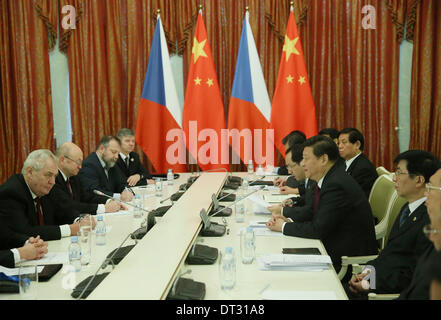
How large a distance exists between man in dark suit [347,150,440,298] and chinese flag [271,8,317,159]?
3.58m

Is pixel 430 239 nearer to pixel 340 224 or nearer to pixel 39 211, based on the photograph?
pixel 340 224

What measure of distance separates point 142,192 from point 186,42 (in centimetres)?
276

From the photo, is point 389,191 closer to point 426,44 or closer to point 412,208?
point 412,208

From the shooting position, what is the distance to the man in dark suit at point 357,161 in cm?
432

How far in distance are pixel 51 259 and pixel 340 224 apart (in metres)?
1.79

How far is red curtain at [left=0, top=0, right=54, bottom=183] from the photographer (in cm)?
616

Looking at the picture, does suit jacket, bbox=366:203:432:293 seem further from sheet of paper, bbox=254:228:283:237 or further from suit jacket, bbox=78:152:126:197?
suit jacket, bbox=78:152:126:197

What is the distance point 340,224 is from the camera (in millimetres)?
2885

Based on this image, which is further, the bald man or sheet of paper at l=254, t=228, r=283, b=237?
the bald man

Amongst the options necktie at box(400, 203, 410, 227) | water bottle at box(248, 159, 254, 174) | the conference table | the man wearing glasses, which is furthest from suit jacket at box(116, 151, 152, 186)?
the man wearing glasses

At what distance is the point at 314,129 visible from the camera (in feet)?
20.0

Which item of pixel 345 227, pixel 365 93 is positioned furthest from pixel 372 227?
pixel 365 93

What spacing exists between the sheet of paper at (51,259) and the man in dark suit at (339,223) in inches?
51.9

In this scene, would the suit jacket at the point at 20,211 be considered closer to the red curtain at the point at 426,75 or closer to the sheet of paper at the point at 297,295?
the sheet of paper at the point at 297,295
